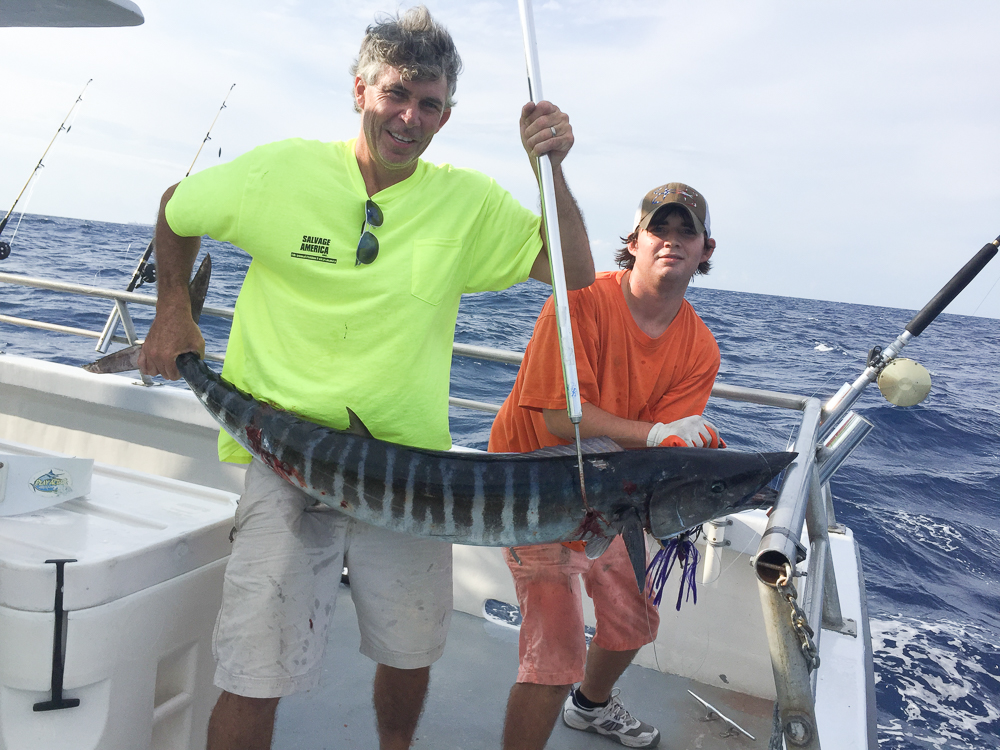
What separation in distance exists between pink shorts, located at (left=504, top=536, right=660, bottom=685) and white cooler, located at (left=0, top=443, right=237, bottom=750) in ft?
2.95

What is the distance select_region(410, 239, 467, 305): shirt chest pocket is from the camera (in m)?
1.94

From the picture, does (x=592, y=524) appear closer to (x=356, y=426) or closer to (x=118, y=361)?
(x=356, y=426)

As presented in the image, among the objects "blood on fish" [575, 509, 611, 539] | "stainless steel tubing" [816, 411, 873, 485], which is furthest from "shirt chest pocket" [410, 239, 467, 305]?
"stainless steel tubing" [816, 411, 873, 485]

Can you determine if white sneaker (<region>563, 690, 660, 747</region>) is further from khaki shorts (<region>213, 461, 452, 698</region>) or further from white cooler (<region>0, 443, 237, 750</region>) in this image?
white cooler (<region>0, 443, 237, 750</region>)

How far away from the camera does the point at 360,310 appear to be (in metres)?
1.91

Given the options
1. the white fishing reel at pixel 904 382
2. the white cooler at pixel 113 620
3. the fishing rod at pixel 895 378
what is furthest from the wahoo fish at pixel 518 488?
the white fishing reel at pixel 904 382

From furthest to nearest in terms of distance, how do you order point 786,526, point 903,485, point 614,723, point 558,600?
1. point 903,485
2. point 614,723
3. point 558,600
4. point 786,526

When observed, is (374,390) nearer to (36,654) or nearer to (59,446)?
(36,654)

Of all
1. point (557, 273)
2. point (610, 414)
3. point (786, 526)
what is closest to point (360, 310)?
point (557, 273)

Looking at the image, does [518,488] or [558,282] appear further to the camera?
[518,488]

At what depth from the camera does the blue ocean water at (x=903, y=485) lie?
4.22m

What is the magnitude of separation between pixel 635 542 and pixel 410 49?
1.41 m

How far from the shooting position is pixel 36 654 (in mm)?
1564

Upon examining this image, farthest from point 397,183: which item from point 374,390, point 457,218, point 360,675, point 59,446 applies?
point 59,446
